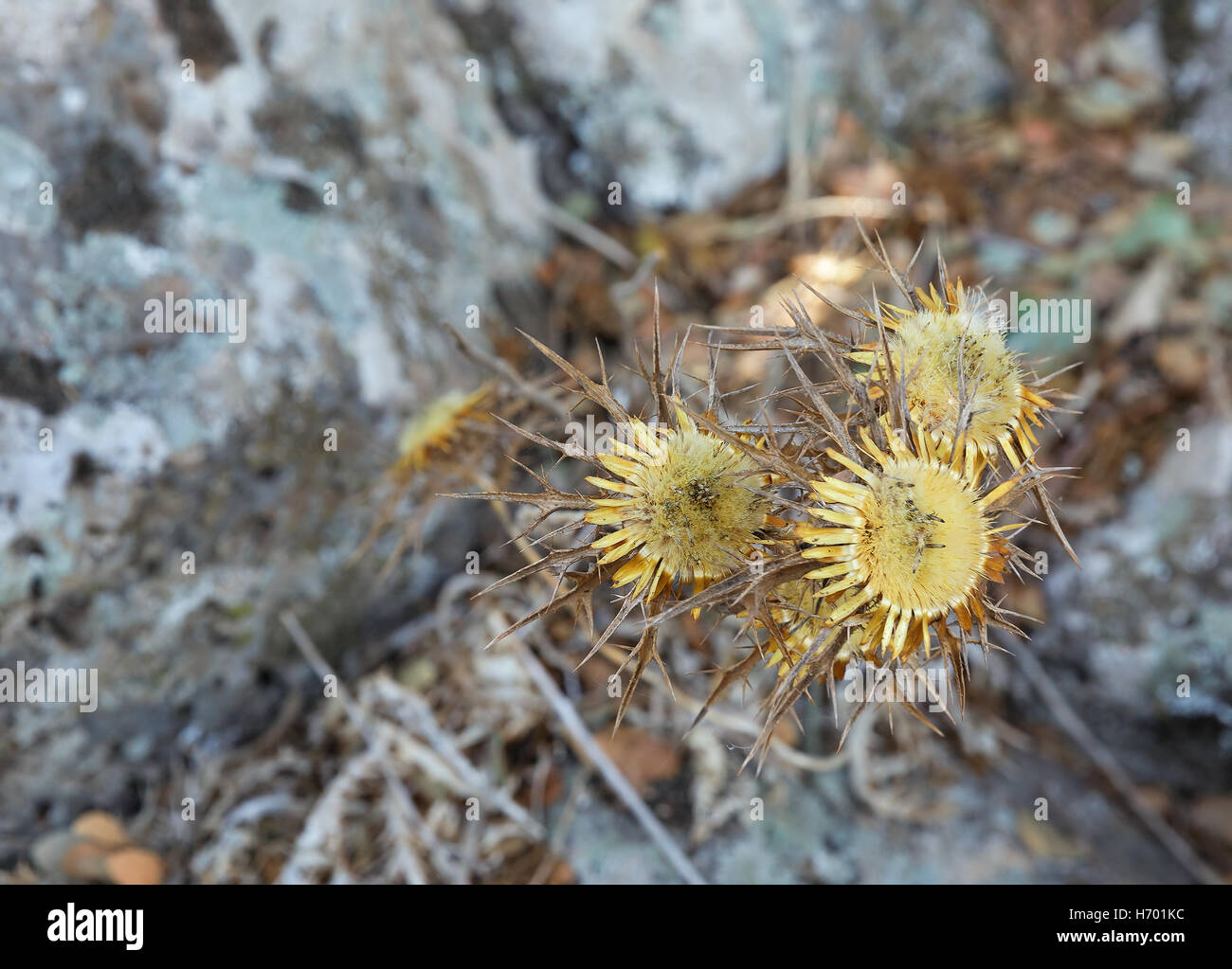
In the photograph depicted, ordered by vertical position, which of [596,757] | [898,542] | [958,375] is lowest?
[596,757]

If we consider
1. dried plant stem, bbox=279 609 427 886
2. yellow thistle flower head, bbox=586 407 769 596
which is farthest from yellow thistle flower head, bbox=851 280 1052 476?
dried plant stem, bbox=279 609 427 886

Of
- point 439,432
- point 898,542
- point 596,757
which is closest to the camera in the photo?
point 898,542

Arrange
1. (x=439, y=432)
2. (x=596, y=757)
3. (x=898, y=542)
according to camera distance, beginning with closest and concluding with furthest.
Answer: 1. (x=898, y=542)
2. (x=439, y=432)
3. (x=596, y=757)

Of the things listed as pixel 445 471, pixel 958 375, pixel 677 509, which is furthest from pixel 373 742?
pixel 958 375

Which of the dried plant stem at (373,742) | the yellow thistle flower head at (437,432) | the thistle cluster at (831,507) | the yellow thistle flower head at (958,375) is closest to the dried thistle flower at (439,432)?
the yellow thistle flower head at (437,432)

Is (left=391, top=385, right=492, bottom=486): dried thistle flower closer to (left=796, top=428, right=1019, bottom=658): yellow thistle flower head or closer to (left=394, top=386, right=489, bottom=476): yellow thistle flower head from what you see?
(left=394, top=386, right=489, bottom=476): yellow thistle flower head

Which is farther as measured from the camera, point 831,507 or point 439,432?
point 439,432

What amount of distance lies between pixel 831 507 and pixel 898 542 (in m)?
0.08

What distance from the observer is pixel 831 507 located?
0.92 meters

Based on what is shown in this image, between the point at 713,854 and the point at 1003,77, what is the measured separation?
8.06ft

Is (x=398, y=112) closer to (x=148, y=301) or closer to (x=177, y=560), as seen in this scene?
(x=148, y=301)

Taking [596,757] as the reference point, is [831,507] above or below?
above

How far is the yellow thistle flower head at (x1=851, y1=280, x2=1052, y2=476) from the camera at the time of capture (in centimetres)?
98

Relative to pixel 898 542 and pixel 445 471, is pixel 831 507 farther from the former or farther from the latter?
pixel 445 471
